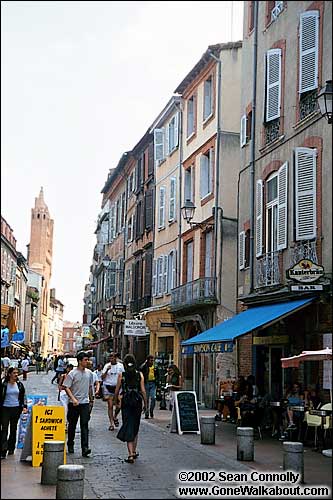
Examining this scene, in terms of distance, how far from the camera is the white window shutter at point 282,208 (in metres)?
18.5

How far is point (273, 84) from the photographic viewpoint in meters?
19.1

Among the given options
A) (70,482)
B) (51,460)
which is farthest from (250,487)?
(51,460)

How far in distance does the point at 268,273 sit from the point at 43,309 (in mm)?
112319

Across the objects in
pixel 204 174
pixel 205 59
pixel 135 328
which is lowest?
pixel 135 328

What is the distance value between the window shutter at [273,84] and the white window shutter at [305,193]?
2.03 meters

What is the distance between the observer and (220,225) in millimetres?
26828

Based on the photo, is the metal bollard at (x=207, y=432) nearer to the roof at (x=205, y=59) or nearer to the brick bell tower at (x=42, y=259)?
the roof at (x=205, y=59)

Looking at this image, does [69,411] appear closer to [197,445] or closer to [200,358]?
[197,445]

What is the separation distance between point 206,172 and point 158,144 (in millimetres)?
7661

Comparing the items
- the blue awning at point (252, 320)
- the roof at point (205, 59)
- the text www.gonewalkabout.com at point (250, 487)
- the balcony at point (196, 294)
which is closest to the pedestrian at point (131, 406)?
the text www.gonewalkabout.com at point (250, 487)

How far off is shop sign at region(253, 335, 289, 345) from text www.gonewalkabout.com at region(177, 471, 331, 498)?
9.19 metres

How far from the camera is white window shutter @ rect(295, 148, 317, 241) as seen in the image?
17.2 m

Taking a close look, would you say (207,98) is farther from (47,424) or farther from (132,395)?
(47,424)

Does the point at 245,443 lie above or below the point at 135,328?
below
